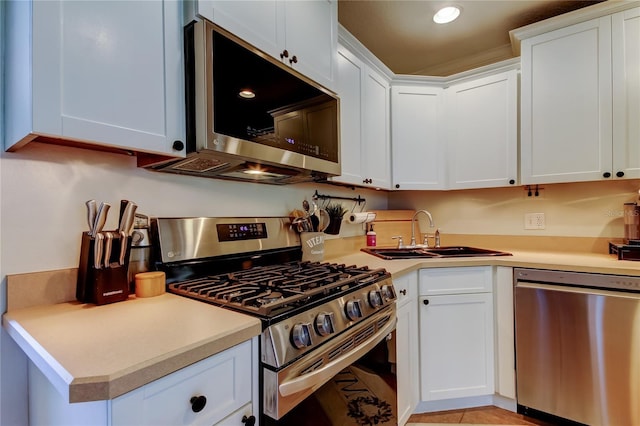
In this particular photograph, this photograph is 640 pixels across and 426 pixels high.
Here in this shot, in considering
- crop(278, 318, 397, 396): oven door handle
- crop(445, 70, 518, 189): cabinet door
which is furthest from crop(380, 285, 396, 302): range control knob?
crop(445, 70, 518, 189): cabinet door

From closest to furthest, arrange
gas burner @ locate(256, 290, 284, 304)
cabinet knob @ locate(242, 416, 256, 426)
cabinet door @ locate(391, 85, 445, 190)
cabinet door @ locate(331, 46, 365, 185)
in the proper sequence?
cabinet knob @ locate(242, 416, 256, 426), gas burner @ locate(256, 290, 284, 304), cabinet door @ locate(331, 46, 365, 185), cabinet door @ locate(391, 85, 445, 190)

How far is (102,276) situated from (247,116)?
28.7 inches

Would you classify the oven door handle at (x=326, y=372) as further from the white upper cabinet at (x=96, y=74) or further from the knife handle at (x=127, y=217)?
the white upper cabinet at (x=96, y=74)

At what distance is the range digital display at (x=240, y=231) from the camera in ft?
4.64

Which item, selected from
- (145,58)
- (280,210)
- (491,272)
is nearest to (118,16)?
(145,58)

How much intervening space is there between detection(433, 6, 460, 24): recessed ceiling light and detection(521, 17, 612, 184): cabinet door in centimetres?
50

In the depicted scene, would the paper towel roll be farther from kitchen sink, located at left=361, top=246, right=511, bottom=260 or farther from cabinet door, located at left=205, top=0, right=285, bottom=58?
cabinet door, located at left=205, top=0, right=285, bottom=58

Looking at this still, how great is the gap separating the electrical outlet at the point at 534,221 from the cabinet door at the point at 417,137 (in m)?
0.66

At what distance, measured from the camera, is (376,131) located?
2.25 metres

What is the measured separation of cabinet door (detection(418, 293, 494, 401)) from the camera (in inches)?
72.1

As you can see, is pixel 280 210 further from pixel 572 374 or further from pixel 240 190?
pixel 572 374

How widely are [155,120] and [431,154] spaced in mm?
2012

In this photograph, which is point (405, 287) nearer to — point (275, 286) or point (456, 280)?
point (456, 280)

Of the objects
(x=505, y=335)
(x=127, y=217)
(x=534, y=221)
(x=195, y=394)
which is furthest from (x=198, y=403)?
(x=534, y=221)
